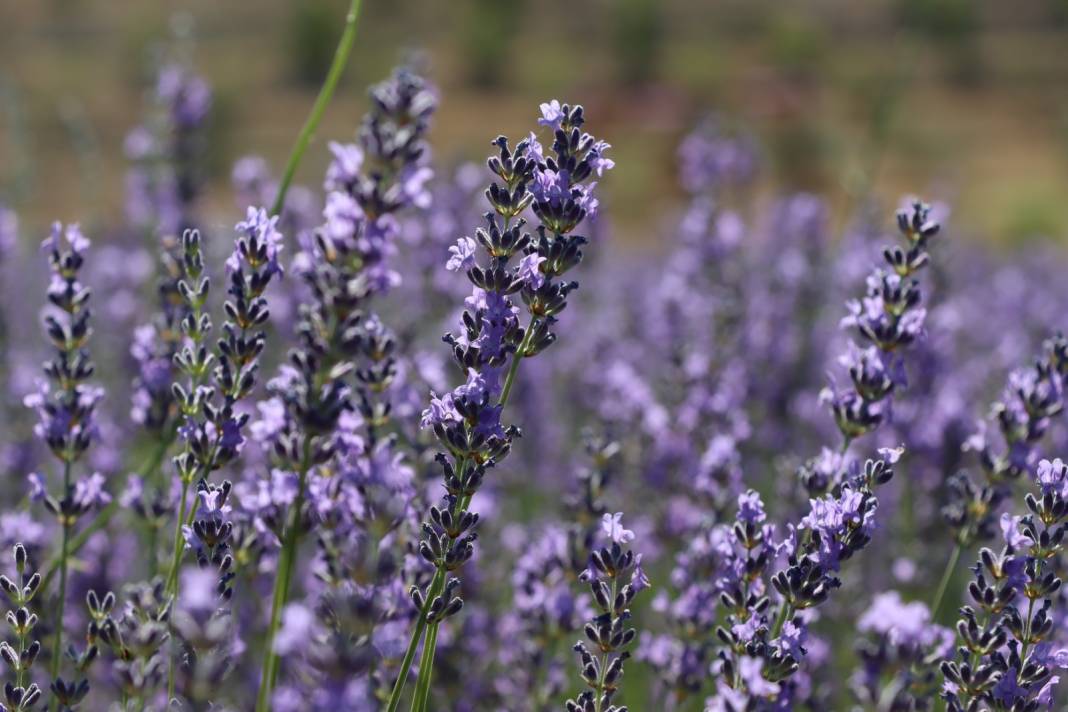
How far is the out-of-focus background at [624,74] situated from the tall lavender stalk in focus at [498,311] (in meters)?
22.3

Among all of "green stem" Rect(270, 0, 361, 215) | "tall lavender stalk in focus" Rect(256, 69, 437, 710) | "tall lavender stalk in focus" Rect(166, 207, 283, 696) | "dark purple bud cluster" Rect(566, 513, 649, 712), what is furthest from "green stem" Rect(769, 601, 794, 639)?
"green stem" Rect(270, 0, 361, 215)

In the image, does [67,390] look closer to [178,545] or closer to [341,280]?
[178,545]

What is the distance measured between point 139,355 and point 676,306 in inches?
120

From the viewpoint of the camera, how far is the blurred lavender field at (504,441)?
1591mm

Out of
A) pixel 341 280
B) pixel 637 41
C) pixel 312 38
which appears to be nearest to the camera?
pixel 341 280

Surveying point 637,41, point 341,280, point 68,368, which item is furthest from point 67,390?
point 637,41

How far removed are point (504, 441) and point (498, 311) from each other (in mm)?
194

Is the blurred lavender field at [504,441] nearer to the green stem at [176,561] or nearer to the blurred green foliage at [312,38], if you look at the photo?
the green stem at [176,561]

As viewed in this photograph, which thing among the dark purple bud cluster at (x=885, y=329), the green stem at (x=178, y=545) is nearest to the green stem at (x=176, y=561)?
the green stem at (x=178, y=545)

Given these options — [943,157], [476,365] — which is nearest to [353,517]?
[476,365]

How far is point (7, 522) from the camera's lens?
2.15 metres

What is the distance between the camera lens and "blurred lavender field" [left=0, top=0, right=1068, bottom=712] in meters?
1.59

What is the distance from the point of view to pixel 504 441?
1610mm

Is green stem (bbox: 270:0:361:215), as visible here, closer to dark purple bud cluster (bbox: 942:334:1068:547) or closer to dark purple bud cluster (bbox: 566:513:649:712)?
dark purple bud cluster (bbox: 566:513:649:712)
